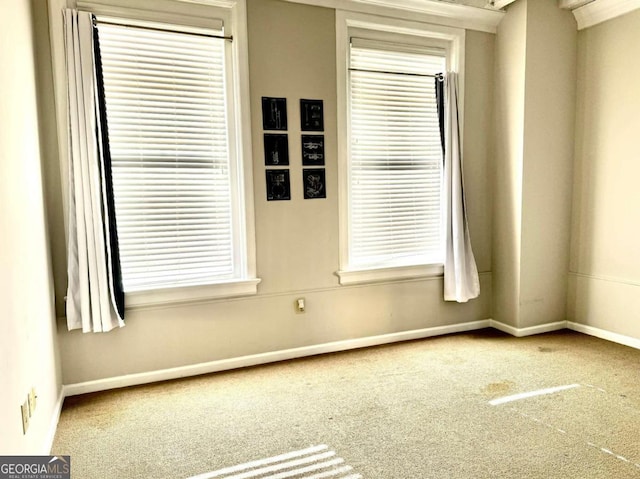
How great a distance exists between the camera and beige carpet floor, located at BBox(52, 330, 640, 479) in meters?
2.17

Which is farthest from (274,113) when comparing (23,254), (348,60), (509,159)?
(509,159)

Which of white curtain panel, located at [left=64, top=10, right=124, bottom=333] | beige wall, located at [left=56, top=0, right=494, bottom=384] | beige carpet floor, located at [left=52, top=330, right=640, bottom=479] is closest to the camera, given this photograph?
beige carpet floor, located at [left=52, top=330, right=640, bottom=479]

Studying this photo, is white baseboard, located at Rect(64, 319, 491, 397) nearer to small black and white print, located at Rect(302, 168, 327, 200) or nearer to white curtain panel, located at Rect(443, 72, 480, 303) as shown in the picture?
white curtain panel, located at Rect(443, 72, 480, 303)

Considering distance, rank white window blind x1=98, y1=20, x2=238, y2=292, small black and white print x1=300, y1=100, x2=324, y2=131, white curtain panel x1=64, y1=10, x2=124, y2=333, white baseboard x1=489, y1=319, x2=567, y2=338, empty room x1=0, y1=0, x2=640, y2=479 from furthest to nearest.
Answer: white baseboard x1=489, y1=319, x2=567, y2=338 < small black and white print x1=300, y1=100, x2=324, y2=131 < white window blind x1=98, y1=20, x2=238, y2=292 < white curtain panel x1=64, y1=10, x2=124, y2=333 < empty room x1=0, y1=0, x2=640, y2=479

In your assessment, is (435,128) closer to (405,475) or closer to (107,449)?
(405,475)

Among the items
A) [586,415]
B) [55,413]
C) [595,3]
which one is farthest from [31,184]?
[595,3]

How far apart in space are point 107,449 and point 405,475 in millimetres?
1489

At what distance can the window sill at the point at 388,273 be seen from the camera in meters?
3.71

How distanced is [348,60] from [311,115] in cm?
56

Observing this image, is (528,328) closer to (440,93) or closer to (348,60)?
(440,93)

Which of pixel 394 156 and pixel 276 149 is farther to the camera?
pixel 394 156

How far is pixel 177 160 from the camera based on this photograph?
3.21 m

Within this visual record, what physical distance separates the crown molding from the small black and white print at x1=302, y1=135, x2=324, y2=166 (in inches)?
38.3

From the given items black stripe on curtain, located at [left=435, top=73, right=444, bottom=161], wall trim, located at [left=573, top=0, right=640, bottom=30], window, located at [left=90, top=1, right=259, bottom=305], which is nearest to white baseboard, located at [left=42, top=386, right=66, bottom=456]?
window, located at [left=90, top=1, right=259, bottom=305]
